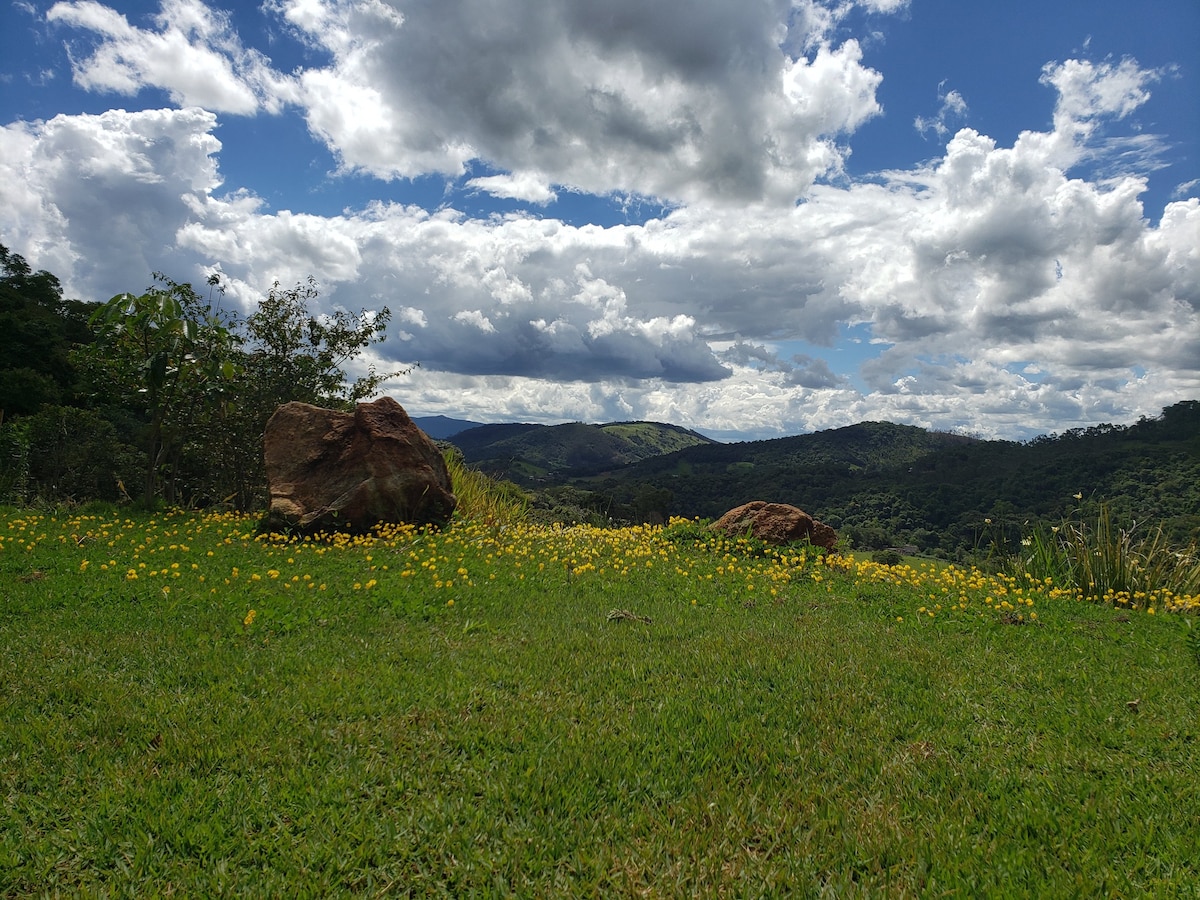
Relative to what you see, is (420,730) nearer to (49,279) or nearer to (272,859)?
(272,859)

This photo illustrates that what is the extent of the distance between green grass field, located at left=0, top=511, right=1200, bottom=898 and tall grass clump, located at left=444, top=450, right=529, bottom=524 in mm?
5855

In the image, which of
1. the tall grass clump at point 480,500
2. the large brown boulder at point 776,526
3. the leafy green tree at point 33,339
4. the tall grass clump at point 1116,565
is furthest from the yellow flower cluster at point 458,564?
the leafy green tree at point 33,339

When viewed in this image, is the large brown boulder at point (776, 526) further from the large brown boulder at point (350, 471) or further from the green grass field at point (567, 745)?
the large brown boulder at point (350, 471)

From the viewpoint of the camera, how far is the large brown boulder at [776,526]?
12.2 metres

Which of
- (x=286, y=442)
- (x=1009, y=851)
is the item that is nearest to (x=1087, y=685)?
(x=1009, y=851)

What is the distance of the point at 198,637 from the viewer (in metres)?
5.62

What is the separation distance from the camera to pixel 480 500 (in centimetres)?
1414

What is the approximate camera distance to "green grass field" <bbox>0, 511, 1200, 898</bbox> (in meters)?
3.01

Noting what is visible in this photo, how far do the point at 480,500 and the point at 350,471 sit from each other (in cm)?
307

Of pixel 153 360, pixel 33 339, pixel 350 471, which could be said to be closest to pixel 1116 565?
pixel 350 471

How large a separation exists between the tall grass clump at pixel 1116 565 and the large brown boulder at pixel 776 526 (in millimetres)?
3380

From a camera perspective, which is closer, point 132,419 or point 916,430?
point 132,419

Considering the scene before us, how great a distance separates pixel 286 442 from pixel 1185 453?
83127 millimetres

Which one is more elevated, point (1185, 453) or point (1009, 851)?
point (1185, 453)
